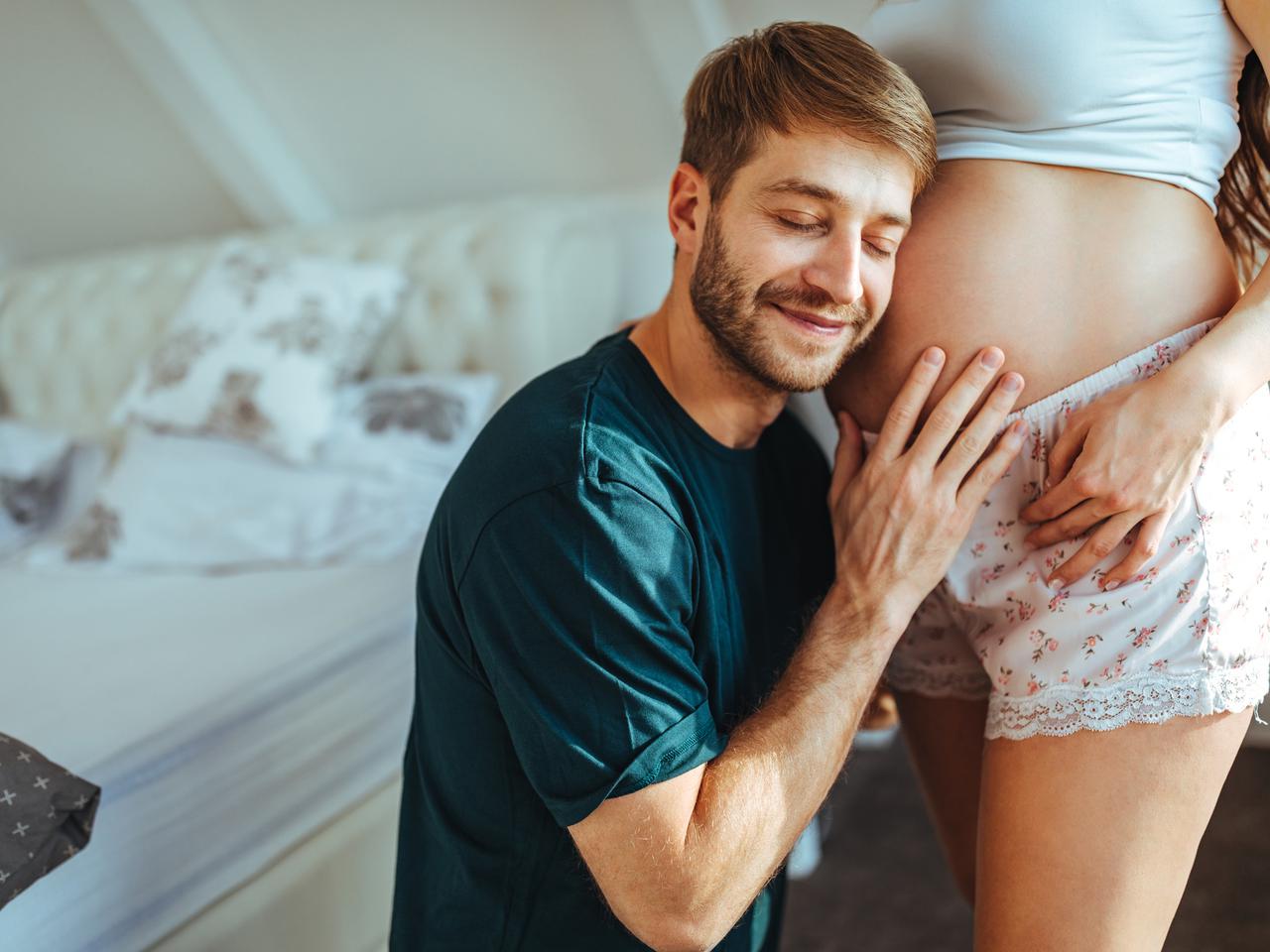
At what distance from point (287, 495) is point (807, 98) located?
129 centimetres

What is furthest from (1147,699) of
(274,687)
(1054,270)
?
(274,687)

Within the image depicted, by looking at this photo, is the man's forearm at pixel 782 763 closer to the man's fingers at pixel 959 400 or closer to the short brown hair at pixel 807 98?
the man's fingers at pixel 959 400

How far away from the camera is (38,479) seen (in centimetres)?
232

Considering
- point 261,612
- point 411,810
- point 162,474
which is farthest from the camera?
point 162,474

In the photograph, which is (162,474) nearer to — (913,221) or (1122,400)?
(913,221)

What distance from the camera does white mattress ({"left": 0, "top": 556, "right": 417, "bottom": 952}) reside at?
4.01 ft

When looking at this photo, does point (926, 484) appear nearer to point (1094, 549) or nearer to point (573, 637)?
point (1094, 549)

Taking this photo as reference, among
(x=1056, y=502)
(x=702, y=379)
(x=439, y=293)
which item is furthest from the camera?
(x=439, y=293)

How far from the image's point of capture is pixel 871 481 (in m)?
1.11

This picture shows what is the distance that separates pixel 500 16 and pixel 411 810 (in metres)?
1.71

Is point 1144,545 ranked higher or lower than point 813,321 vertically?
lower

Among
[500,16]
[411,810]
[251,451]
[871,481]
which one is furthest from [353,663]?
[500,16]

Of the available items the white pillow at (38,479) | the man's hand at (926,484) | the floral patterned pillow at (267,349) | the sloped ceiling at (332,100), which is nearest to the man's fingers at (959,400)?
the man's hand at (926,484)

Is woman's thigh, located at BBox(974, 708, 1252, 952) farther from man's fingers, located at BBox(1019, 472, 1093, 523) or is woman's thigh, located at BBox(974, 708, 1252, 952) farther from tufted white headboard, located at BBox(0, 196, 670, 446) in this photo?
tufted white headboard, located at BBox(0, 196, 670, 446)
